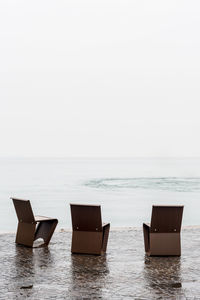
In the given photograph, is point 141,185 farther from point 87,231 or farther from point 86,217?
point 86,217

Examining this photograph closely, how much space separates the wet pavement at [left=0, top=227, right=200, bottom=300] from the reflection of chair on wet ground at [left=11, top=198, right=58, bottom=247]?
178 mm

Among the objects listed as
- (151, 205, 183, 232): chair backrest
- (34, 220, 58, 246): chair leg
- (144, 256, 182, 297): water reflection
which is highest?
(151, 205, 183, 232): chair backrest

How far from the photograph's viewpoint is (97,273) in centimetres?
682

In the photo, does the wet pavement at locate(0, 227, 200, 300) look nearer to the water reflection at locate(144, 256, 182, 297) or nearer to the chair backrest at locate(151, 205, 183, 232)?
the water reflection at locate(144, 256, 182, 297)

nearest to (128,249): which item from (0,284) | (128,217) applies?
(0,284)

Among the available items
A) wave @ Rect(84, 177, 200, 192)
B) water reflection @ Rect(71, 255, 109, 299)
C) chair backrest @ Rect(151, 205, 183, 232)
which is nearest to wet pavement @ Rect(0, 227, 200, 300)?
water reflection @ Rect(71, 255, 109, 299)

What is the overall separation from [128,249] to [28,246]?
173 cm

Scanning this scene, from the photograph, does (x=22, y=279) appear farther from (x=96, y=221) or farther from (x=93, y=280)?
(x=96, y=221)

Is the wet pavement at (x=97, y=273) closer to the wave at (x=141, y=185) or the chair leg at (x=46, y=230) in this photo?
the chair leg at (x=46, y=230)

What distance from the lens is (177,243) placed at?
801cm

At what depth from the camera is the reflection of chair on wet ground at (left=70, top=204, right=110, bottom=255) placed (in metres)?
8.02

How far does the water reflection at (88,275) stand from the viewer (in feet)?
19.4

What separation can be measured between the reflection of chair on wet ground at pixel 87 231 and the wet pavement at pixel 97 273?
0.66 ft

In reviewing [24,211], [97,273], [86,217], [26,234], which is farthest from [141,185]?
[97,273]
